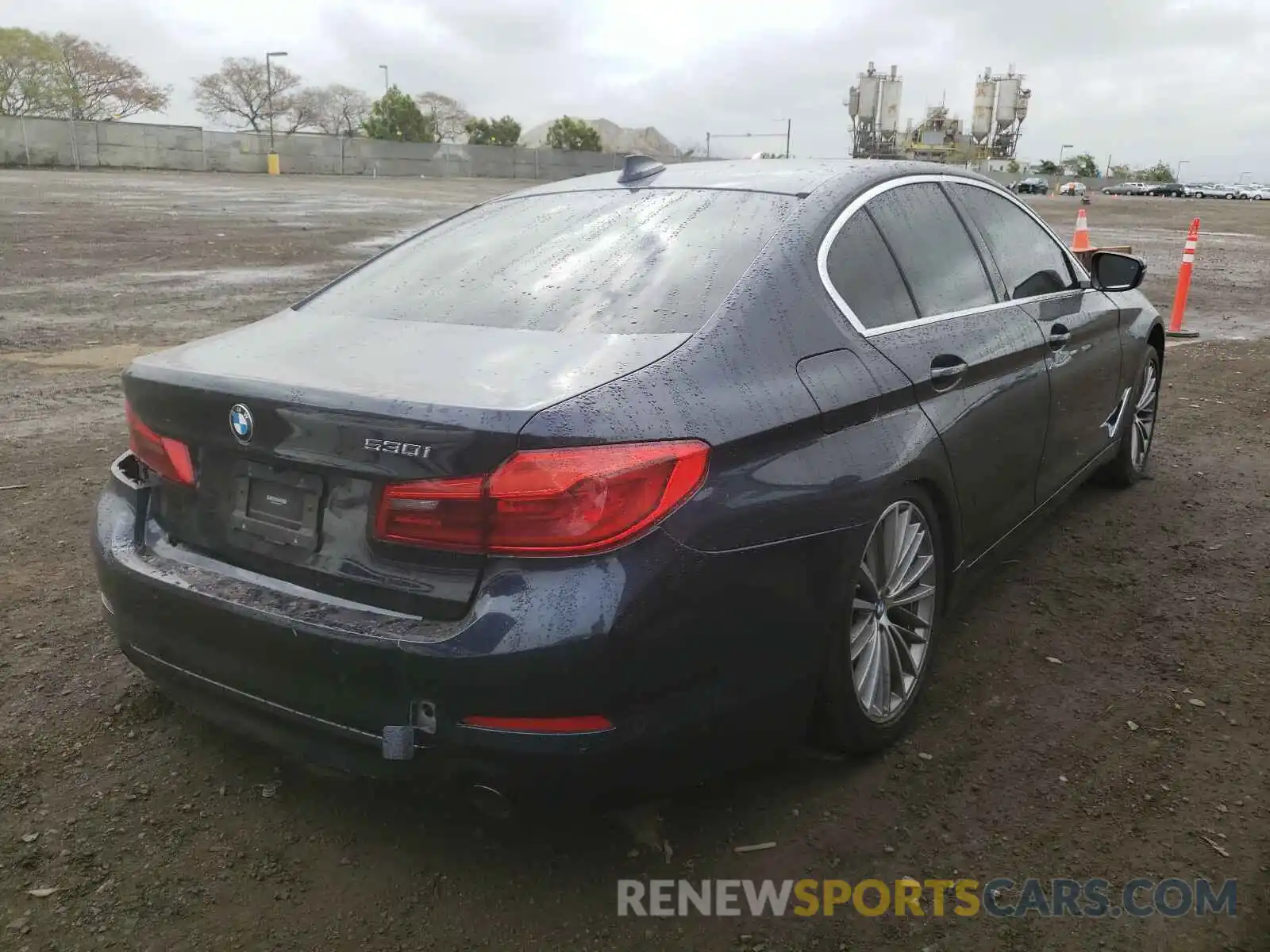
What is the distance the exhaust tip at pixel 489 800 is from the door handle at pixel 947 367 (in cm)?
168

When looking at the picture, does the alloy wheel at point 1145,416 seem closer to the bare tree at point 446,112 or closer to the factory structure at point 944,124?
the factory structure at point 944,124

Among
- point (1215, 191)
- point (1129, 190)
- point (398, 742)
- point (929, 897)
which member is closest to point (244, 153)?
point (398, 742)

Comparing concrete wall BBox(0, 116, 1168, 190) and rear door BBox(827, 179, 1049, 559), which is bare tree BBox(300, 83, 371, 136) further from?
rear door BBox(827, 179, 1049, 559)

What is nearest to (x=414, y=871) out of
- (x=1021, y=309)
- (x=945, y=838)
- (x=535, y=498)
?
(x=535, y=498)

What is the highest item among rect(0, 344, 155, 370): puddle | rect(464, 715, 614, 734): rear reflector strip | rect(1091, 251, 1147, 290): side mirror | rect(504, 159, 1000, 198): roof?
rect(504, 159, 1000, 198): roof

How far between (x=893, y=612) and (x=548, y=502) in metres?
1.29

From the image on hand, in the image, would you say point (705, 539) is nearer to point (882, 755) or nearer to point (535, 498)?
point (535, 498)

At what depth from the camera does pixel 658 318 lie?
2562 millimetres

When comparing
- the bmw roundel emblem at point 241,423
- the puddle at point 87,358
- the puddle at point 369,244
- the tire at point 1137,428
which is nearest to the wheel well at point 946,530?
the bmw roundel emblem at point 241,423

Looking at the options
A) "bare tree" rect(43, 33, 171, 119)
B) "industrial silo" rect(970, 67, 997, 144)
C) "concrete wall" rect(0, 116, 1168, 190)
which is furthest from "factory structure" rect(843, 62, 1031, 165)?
"bare tree" rect(43, 33, 171, 119)

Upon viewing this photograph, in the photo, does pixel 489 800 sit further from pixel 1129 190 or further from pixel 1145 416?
pixel 1129 190

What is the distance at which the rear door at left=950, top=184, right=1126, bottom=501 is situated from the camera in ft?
12.7

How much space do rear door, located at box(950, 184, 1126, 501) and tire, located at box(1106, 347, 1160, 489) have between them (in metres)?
0.47

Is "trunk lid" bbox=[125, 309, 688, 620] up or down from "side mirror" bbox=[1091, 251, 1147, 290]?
down
